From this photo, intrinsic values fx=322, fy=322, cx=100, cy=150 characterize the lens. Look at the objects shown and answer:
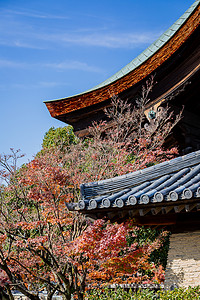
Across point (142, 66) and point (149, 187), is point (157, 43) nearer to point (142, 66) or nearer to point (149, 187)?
point (142, 66)

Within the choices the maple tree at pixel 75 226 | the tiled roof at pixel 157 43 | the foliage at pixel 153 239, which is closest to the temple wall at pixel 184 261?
the maple tree at pixel 75 226

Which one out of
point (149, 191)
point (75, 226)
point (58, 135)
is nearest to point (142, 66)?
point (75, 226)

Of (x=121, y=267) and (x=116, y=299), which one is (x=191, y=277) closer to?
(x=116, y=299)

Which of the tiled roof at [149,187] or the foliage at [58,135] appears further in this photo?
the foliage at [58,135]

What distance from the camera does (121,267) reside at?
21.8 ft

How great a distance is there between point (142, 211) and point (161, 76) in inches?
179

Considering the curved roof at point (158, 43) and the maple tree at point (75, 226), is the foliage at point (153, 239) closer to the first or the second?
the maple tree at point (75, 226)

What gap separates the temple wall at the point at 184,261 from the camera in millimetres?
4152

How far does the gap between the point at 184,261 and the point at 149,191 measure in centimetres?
123

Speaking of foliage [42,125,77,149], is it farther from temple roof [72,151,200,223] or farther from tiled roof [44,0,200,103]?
temple roof [72,151,200,223]

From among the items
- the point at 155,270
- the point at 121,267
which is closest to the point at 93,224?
the point at 121,267

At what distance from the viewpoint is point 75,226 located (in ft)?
21.8

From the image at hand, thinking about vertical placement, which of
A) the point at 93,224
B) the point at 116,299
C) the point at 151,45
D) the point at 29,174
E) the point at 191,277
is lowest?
the point at 116,299

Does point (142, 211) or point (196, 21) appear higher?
point (196, 21)
